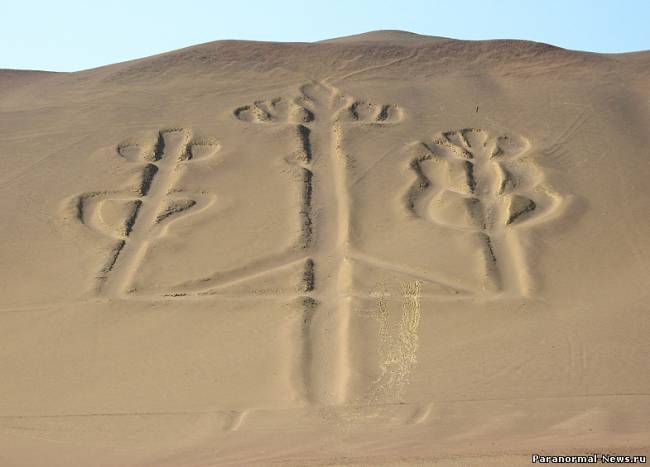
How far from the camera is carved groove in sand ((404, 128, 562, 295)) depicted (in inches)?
297

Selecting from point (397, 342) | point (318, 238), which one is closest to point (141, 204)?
point (318, 238)

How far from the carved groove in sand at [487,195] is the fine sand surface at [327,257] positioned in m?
0.03

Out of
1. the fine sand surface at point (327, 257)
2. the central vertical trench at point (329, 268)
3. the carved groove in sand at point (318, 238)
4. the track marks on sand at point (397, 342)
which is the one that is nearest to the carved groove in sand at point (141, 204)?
the fine sand surface at point (327, 257)

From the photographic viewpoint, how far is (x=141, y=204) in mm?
8602

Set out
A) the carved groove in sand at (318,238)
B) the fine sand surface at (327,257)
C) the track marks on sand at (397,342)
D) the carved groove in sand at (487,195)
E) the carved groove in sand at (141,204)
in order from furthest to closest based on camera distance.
Result: the carved groove in sand at (141,204) < the carved groove in sand at (487,195) < the carved groove in sand at (318,238) < the track marks on sand at (397,342) < the fine sand surface at (327,257)

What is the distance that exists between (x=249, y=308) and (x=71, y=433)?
1962mm

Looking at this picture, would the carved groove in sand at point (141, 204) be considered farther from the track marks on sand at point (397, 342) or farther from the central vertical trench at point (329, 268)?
the track marks on sand at point (397, 342)

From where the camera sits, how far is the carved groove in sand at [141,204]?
302 inches

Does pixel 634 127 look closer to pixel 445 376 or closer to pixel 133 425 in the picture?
pixel 445 376

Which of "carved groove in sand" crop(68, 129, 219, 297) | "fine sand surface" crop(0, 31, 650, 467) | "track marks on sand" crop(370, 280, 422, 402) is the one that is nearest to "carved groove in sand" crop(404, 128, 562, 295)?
"fine sand surface" crop(0, 31, 650, 467)

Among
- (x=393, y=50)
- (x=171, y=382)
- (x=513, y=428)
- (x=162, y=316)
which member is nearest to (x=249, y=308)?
(x=162, y=316)

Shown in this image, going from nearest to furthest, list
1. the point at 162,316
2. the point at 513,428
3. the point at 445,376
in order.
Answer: the point at 513,428
the point at 445,376
the point at 162,316

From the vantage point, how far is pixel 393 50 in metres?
12.0

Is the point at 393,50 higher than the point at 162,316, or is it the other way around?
the point at 393,50
